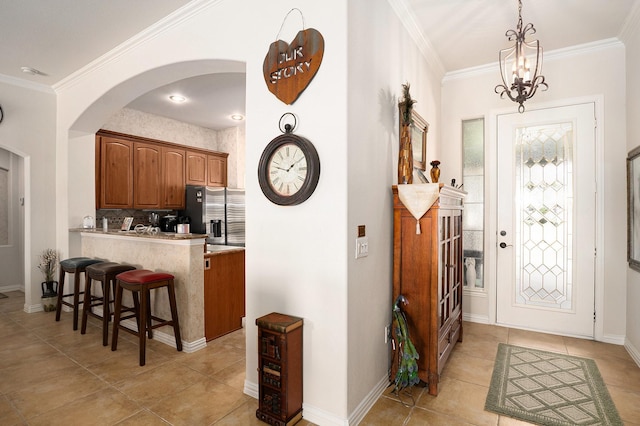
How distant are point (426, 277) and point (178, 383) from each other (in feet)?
6.70

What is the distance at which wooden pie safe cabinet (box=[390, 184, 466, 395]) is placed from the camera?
245 cm

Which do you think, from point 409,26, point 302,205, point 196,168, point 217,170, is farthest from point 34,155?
point 409,26

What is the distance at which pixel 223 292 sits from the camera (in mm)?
3551

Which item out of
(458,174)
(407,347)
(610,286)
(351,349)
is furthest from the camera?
(458,174)

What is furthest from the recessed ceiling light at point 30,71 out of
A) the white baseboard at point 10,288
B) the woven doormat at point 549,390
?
the woven doormat at point 549,390

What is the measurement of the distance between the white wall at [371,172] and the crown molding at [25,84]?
14.6ft

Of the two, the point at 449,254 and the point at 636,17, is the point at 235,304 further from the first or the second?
the point at 636,17

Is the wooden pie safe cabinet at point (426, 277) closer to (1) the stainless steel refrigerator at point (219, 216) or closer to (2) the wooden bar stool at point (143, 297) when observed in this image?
(2) the wooden bar stool at point (143, 297)

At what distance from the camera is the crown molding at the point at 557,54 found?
3413 mm

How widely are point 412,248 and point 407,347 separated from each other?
702 mm

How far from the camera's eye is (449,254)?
284 cm

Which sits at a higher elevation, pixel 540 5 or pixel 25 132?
pixel 540 5

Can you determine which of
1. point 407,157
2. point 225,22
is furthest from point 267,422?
point 225,22

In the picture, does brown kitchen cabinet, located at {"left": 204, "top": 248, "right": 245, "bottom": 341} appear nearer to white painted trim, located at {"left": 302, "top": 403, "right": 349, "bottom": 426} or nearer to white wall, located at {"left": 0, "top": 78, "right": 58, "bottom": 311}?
white painted trim, located at {"left": 302, "top": 403, "right": 349, "bottom": 426}
